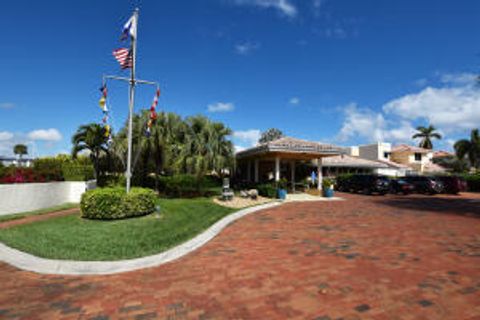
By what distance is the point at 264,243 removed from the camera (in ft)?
21.4

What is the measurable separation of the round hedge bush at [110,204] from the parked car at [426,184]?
2340cm

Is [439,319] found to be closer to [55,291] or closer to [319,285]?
[319,285]

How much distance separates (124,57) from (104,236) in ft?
21.9

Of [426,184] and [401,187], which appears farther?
[426,184]

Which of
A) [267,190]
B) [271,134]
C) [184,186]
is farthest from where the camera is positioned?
[271,134]

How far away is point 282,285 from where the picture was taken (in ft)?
13.3

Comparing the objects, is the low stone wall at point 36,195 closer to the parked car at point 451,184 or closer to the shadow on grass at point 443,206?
the shadow on grass at point 443,206

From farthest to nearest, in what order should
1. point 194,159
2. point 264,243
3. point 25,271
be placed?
point 194,159 → point 264,243 → point 25,271

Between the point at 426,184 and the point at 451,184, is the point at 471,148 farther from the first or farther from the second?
the point at 426,184

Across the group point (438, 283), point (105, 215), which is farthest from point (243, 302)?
point (105, 215)

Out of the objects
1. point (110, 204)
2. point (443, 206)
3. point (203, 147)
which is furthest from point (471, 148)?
point (110, 204)

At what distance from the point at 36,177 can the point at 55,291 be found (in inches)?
431

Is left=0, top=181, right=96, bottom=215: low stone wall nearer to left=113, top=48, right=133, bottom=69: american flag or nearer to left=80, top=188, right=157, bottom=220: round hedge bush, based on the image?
left=80, top=188, right=157, bottom=220: round hedge bush

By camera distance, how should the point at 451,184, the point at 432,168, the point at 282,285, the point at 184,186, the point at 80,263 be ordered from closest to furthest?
the point at 282,285 < the point at 80,263 < the point at 184,186 < the point at 451,184 < the point at 432,168
